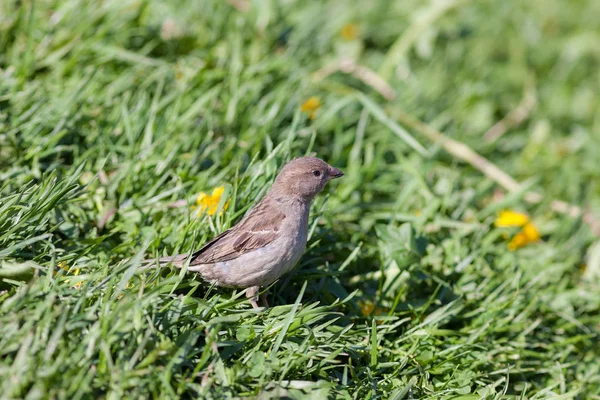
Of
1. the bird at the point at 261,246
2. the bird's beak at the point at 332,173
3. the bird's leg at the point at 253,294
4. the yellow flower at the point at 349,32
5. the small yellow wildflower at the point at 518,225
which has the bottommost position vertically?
the small yellow wildflower at the point at 518,225

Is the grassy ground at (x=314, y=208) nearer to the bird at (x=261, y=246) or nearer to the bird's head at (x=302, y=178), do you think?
the bird at (x=261, y=246)

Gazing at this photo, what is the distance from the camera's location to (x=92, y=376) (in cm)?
302

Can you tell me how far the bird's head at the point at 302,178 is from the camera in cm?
425

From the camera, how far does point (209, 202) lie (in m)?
4.42

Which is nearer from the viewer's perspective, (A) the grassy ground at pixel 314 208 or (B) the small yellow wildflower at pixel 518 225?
(A) the grassy ground at pixel 314 208

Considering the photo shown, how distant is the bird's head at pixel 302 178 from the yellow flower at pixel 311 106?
4.74 feet

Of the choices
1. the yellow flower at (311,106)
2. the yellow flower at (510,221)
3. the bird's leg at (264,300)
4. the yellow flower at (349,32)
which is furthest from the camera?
the yellow flower at (349,32)

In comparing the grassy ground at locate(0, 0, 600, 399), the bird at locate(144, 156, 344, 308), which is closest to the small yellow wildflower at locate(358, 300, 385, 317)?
the grassy ground at locate(0, 0, 600, 399)

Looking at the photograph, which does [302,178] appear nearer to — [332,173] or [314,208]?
[332,173]

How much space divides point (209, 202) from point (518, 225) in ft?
7.91

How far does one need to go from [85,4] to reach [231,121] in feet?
5.55

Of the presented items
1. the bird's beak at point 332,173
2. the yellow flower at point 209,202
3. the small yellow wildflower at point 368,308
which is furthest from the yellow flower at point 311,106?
the small yellow wildflower at point 368,308

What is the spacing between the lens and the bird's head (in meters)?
4.25

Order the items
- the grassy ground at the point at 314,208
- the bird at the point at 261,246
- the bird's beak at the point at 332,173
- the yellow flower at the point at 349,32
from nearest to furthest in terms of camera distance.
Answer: the grassy ground at the point at 314,208
the bird at the point at 261,246
the bird's beak at the point at 332,173
the yellow flower at the point at 349,32
